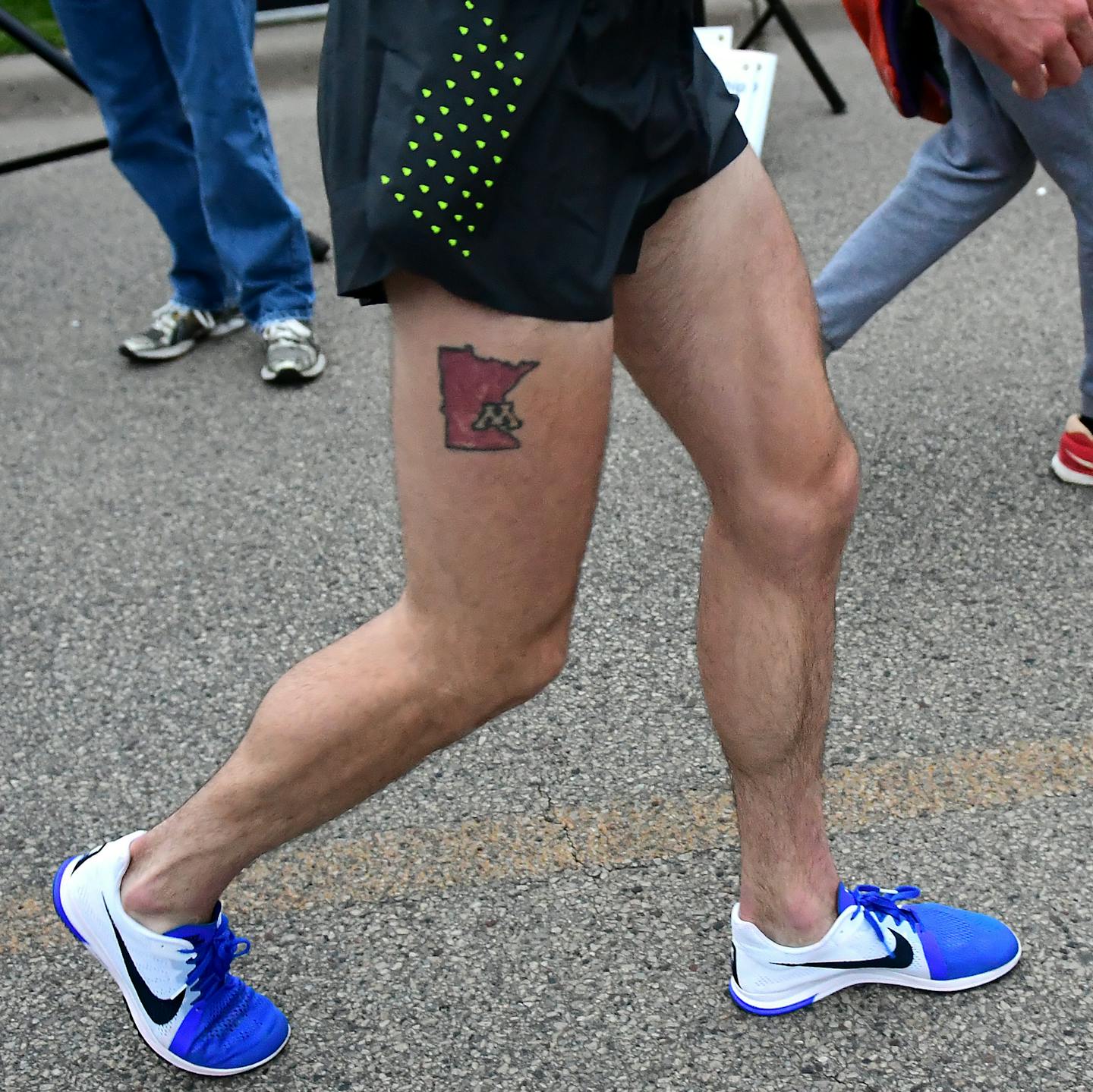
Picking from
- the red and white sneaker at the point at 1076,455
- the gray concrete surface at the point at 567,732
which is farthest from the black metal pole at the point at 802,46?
the red and white sneaker at the point at 1076,455

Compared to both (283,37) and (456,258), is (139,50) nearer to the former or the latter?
(456,258)

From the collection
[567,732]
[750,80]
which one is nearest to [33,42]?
[750,80]

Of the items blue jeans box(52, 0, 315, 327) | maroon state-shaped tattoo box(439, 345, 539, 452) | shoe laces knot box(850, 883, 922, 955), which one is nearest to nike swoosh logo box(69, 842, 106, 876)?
maroon state-shaped tattoo box(439, 345, 539, 452)

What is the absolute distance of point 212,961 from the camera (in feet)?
5.78

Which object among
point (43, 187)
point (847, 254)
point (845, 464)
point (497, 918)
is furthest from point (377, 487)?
point (43, 187)

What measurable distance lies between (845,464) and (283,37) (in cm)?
690

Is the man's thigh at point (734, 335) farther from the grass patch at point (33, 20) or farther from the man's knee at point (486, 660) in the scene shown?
the grass patch at point (33, 20)

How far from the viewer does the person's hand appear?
141 cm

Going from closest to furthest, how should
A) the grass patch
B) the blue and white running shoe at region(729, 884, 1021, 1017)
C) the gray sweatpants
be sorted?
the blue and white running shoe at region(729, 884, 1021, 1017) → the gray sweatpants → the grass patch

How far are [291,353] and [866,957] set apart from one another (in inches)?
102

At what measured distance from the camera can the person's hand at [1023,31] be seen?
141cm

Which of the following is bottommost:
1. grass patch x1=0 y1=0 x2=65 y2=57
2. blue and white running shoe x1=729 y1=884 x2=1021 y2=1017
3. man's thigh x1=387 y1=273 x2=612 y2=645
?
grass patch x1=0 y1=0 x2=65 y2=57

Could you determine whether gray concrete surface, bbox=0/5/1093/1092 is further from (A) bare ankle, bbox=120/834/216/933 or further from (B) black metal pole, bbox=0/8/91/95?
(B) black metal pole, bbox=0/8/91/95

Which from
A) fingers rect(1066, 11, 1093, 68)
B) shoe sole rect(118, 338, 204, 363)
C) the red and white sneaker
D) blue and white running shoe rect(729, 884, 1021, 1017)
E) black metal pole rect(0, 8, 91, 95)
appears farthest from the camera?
black metal pole rect(0, 8, 91, 95)
